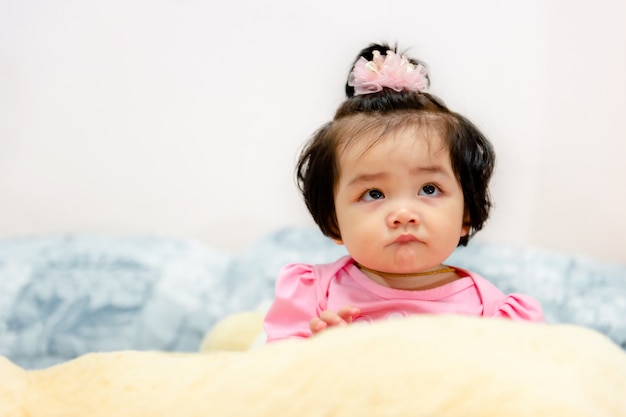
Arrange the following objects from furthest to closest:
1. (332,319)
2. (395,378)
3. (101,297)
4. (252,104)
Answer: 1. (252,104)
2. (101,297)
3. (332,319)
4. (395,378)

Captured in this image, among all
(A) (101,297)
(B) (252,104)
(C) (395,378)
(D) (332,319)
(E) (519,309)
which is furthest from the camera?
(B) (252,104)

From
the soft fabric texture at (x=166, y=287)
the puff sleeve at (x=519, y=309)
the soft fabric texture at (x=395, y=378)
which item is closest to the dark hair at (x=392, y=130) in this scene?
the puff sleeve at (x=519, y=309)

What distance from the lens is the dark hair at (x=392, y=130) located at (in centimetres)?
103

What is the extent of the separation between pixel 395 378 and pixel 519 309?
0.54 m

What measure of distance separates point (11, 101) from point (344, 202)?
1280 mm

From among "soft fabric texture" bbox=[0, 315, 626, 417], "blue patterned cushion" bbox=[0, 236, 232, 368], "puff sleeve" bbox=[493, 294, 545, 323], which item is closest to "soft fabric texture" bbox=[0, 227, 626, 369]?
"blue patterned cushion" bbox=[0, 236, 232, 368]

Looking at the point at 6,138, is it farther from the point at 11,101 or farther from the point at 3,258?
the point at 3,258

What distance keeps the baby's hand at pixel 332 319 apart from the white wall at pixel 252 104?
892mm

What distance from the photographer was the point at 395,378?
0.56 m

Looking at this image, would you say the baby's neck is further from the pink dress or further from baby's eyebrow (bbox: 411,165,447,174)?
baby's eyebrow (bbox: 411,165,447,174)

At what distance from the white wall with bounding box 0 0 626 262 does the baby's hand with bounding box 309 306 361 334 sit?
0.89 meters

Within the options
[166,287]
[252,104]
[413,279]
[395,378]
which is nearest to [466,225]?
[413,279]

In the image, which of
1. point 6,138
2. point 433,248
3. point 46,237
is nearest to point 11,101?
point 6,138

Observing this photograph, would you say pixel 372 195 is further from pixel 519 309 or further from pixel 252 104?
pixel 252 104
